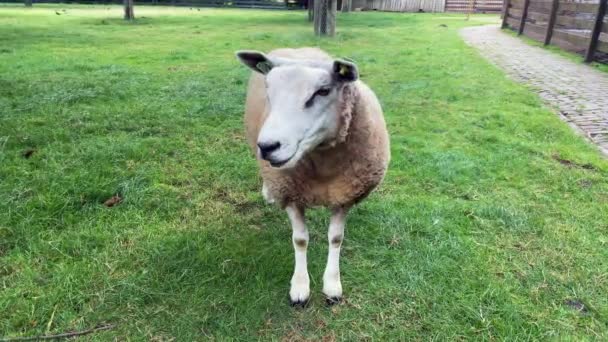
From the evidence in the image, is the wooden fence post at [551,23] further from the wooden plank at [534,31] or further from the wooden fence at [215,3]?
the wooden fence at [215,3]

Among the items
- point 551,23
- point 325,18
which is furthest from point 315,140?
point 325,18

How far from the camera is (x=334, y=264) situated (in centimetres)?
288

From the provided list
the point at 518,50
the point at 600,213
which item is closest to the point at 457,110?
the point at 600,213

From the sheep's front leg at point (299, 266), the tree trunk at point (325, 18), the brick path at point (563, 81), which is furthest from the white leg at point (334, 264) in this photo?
the tree trunk at point (325, 18)

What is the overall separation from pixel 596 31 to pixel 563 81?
2611 millimetres

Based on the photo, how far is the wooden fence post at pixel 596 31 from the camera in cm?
977

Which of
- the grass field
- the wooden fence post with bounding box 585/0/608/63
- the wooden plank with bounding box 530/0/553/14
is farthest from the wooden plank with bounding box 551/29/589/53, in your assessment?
the grass field

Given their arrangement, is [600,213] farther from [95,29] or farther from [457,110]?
[95,29]

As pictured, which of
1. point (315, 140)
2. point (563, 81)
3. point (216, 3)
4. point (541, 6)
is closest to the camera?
point (315, 140)

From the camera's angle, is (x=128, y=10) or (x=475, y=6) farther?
(x=475, y=6)

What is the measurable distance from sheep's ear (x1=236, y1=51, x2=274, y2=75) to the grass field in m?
1.33

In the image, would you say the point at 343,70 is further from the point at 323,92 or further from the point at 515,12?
the point at 515,12

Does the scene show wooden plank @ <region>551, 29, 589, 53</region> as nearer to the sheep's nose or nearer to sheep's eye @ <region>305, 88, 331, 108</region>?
sheep's eye @ <region>305, 88, 331, 108</region>

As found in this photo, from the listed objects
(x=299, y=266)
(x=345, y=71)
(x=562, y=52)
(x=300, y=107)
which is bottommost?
(x=299, y=266)
